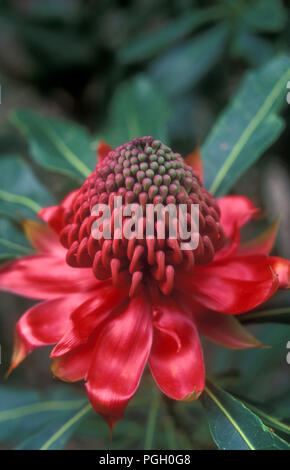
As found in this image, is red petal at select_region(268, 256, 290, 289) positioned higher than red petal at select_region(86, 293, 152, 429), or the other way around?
red petal at select_region(268, 256, 290, 289)

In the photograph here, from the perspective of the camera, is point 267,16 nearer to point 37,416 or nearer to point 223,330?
point 223,330

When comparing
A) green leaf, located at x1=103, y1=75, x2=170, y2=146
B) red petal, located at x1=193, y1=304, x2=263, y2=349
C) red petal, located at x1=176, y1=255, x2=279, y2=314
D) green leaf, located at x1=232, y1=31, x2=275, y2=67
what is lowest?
red petal, located at x1=193, y1=304, x2=263, y2=349

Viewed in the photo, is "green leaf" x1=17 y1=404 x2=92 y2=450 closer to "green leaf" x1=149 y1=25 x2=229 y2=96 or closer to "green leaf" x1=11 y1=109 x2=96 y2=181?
"green leaf" x1=11 y1=109 x2=96 y2=181

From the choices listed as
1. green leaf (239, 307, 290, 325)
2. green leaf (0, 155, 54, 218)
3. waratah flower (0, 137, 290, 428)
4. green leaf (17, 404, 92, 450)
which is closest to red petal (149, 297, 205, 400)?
waratah flower (0, 137, 290, 428)

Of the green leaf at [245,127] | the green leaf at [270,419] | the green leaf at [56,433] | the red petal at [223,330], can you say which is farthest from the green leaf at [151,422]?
the green leaf at [245,127]

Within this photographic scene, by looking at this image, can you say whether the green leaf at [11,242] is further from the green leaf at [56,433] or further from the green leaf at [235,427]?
the green leaf at [235,427]

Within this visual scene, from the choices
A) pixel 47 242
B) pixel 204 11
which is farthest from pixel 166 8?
pixel 47 242
